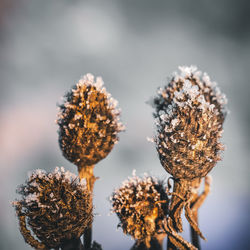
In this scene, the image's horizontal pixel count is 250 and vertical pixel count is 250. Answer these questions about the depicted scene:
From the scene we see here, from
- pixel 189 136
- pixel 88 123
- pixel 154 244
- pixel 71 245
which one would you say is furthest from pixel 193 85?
pixel 71 245

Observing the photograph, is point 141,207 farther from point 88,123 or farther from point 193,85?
point 193,85

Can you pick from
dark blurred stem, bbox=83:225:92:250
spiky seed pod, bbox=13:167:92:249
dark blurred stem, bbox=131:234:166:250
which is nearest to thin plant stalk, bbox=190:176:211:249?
dark blurred stem, bbox=131:234:166:250

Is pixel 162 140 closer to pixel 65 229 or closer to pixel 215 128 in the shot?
pixel 215 128

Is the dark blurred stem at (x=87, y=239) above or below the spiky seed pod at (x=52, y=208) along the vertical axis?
below

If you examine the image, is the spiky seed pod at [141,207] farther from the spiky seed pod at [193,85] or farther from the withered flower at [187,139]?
the spiky seed pod at [193,85]

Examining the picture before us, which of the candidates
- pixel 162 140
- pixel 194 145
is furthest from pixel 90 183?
pixel 194 145

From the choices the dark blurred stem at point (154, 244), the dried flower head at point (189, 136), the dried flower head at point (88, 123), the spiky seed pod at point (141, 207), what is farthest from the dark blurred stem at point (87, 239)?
the dried flower head at point (189, 136)
